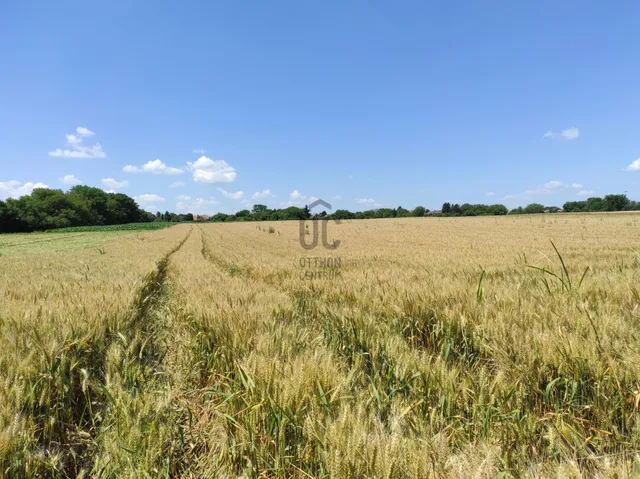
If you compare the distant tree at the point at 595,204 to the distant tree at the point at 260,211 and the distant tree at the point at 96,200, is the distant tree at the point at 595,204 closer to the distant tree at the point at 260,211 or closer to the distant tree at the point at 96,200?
the distant tree at the point at 260,211

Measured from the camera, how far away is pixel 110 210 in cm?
9544

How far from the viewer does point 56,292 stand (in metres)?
3.62

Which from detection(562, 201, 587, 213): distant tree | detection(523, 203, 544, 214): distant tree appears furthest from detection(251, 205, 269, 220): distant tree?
detection(562, 201, 587, 213): distant tree

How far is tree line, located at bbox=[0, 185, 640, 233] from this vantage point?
60.1m

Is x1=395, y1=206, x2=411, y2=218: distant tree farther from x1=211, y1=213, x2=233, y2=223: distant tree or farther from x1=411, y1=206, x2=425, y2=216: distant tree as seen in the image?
x1=211, y1=213, x2=233, y2=223: distant tree


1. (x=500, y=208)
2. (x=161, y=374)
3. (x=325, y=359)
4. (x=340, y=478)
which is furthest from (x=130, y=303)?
(x=500, y=208)

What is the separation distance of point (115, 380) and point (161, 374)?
41 cm

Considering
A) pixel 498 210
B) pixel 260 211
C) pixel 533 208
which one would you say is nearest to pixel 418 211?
pixel 498 210

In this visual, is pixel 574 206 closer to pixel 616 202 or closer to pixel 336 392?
pixel 616 202

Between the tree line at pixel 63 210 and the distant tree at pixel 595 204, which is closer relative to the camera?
the tree line at pixel 63 210

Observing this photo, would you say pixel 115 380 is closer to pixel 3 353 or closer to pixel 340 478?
pixel 3 353

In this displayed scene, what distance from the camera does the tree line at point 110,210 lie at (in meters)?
60.1

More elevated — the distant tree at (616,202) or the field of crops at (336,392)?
the distant tree at (616,202)

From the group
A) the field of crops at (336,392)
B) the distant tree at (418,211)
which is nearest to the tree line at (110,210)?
the distant tree at (418,211)
